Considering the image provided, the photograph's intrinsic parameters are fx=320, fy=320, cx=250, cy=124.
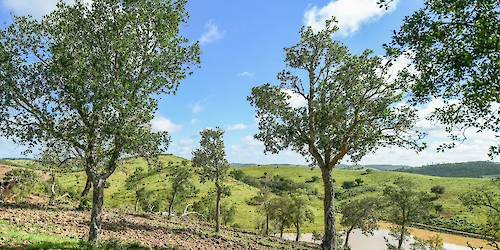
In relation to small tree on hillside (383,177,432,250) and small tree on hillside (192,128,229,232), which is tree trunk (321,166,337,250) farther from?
small tree on hillside (383,177,432,250)

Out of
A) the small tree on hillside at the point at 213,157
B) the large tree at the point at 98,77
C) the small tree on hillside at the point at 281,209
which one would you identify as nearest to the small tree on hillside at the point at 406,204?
the small tree on hillside at the point at 281,209

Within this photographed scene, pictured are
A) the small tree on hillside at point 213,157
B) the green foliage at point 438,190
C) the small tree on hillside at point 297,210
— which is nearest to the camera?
the small tree on hillside at point 213,157

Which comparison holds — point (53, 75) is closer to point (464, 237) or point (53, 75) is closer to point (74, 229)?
point (74, 229)

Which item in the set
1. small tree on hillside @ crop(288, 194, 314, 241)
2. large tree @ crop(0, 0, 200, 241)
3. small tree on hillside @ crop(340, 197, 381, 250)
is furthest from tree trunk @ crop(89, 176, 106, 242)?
small tree on hillside @ crop(288, 194, 314, 241)

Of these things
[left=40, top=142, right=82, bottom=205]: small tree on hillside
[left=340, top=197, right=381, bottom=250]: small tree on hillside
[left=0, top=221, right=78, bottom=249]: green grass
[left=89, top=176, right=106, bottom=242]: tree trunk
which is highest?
[left=40, top=142, right=82, bottom=205]: small tree on hillside

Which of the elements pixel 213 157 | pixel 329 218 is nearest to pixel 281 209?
pixel 213 157

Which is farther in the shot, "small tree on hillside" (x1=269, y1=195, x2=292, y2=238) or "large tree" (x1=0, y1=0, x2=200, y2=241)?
"small tree on hillside" (x1=269, y1=195, x2=292, y2=238)

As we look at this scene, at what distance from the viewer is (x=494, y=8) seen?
38.6 feet

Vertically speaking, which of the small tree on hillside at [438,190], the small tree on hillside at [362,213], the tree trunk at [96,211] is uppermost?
the tree trunk at [96,211]

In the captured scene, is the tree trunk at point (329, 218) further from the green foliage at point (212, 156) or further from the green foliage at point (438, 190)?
the green foliage at point (438, 190)

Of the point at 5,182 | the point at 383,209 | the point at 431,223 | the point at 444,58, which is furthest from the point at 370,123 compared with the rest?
the point at 431,223

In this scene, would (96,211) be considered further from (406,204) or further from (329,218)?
(406,204)

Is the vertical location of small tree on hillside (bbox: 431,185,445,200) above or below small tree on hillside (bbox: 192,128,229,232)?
below

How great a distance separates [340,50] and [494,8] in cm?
1567
